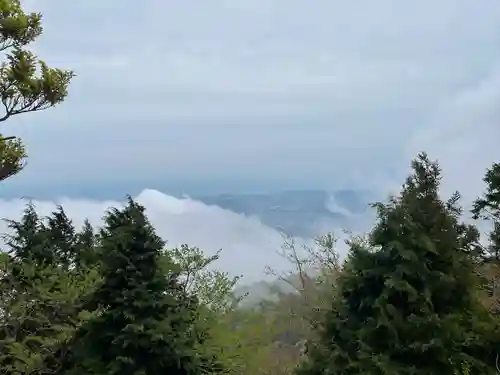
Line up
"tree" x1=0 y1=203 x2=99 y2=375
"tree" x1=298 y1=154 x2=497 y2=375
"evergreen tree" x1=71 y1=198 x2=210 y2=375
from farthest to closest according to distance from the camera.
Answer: "tree" x1=0 y1=203 x2=99 y2=375, "evergreen tree" x1=71 y1=198 x2=210 y2=375, "tree" x1=298 y1=154 x2=497 y2=375

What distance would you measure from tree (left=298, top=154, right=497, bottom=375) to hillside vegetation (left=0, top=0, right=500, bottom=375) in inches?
0.5

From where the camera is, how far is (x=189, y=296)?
A: 8797mm

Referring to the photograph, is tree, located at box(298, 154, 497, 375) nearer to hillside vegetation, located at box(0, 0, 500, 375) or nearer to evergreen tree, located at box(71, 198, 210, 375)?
hillside vegetation, located at box(0, 0, 500, 375)

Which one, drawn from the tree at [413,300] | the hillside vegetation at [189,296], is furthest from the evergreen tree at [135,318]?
the tree at [413,300]

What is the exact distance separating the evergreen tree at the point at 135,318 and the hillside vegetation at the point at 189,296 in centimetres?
1

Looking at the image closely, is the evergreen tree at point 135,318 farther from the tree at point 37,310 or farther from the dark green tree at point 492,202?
the dark green tree at point 492,202

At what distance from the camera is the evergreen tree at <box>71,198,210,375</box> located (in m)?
7.48

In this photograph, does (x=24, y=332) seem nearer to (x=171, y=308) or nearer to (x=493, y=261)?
(x=171, y=308)

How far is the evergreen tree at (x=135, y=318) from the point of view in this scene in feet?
24.5

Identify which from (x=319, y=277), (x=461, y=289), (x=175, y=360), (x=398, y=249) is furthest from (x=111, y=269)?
(x=319, y=277)

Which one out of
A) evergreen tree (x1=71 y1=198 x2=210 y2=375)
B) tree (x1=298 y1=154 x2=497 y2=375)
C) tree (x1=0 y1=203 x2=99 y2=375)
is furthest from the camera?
tree (x1=0 y1=203 x2=99 y2=375)

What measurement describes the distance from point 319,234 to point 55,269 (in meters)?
9.58

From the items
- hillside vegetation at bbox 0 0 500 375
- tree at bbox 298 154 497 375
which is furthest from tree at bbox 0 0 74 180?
tree at bbox 298 154 497 375

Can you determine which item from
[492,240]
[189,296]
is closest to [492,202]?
[492,240]
